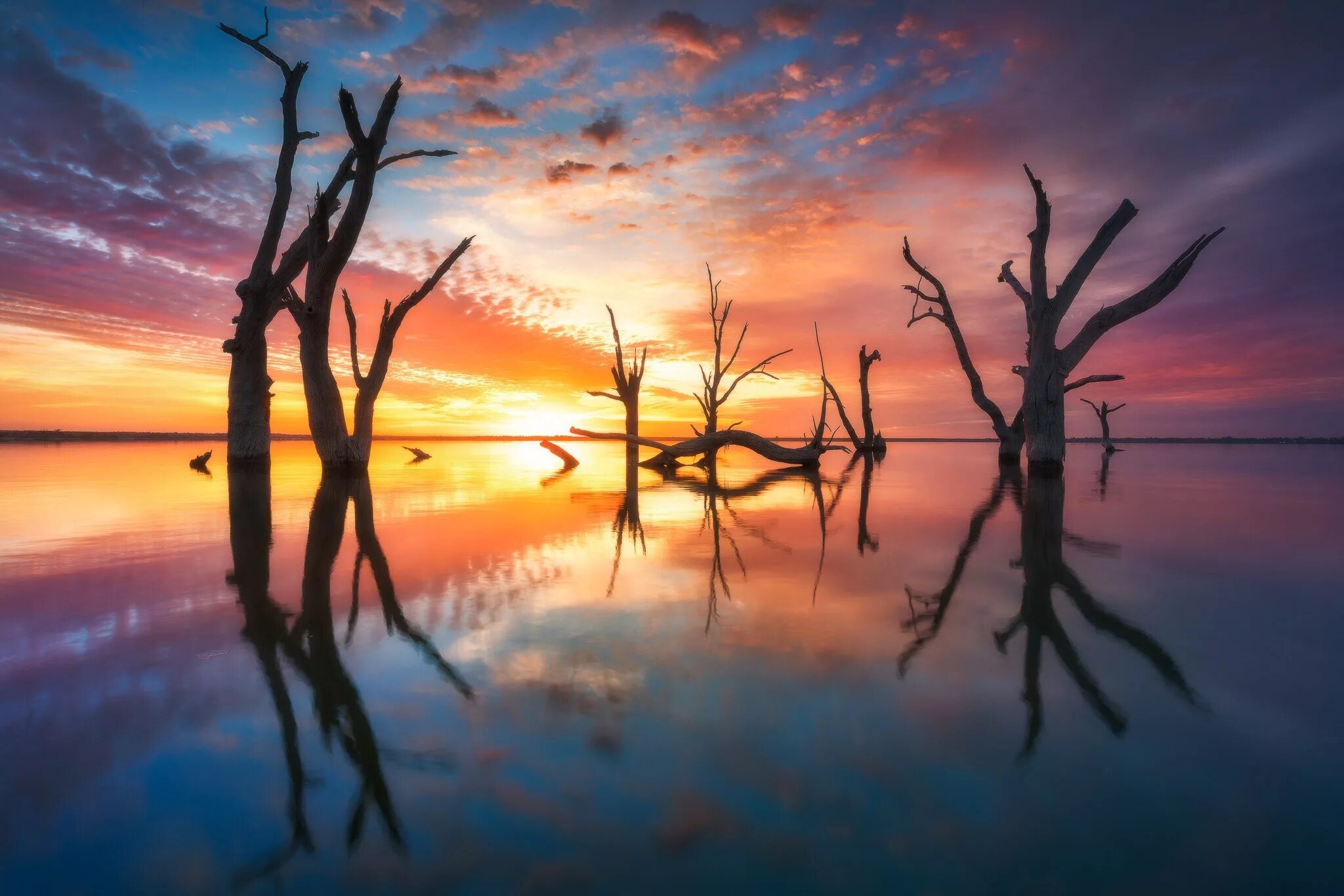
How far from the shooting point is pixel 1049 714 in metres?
2.26

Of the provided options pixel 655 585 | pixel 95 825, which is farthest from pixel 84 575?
pixel 655 585

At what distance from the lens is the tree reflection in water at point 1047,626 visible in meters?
2.38

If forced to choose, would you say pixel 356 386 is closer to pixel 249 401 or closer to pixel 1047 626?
pixel 249 401

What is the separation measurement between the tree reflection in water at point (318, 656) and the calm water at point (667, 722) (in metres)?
0.02

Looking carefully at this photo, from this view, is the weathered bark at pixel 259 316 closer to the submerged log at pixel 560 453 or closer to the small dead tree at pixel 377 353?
the small dead tree at pixel 377 353

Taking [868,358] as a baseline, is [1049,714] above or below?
below

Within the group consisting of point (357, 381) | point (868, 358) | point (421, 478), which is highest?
point (868, 358)

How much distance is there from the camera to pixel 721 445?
17.7m

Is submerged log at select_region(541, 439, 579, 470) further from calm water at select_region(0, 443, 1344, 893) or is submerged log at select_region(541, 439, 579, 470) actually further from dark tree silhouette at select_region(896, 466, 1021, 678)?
dark tree silhouette at select_region(896, 466, 1021, 678)

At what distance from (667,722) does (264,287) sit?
14.9 metres

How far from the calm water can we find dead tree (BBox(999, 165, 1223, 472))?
925cm

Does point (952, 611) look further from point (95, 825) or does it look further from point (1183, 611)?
point (95, 825)

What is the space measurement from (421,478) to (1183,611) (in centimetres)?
1456

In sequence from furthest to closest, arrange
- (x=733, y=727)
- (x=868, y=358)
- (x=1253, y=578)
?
1. (x=868, y=358)
2. (x=1253, y=578)
3. (x=733, y=727)
